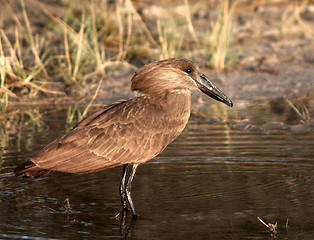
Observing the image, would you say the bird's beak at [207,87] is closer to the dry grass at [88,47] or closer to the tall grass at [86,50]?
the dry grass at [88,47]

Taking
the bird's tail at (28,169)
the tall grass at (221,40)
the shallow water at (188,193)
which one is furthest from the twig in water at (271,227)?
the tall grass at (221,40)

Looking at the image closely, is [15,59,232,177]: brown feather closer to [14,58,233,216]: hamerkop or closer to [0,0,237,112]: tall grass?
[14,58,233,216]: hamerkop

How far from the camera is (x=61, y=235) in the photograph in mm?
4832

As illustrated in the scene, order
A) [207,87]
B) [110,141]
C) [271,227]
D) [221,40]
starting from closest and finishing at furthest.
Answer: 1. [271,227]
2. [110,141]
3. [207,87]
4. [221,40]

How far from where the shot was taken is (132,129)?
5.63 meters

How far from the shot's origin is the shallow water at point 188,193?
4940 millimetres

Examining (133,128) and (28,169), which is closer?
(28,169)

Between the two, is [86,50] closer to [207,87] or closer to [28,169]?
[207,87]

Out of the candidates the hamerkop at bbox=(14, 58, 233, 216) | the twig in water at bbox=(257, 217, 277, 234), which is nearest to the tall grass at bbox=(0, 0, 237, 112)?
the hamerkop at bbox=(14, 58, 233, 216)

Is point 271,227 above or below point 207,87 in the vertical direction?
below

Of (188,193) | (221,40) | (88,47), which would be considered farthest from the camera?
(221,40)

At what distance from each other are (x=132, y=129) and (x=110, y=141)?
226 millimetres

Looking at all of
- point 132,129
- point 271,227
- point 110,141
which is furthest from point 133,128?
point 271,227

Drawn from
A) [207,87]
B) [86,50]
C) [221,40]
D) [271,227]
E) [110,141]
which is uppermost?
[221,40]
